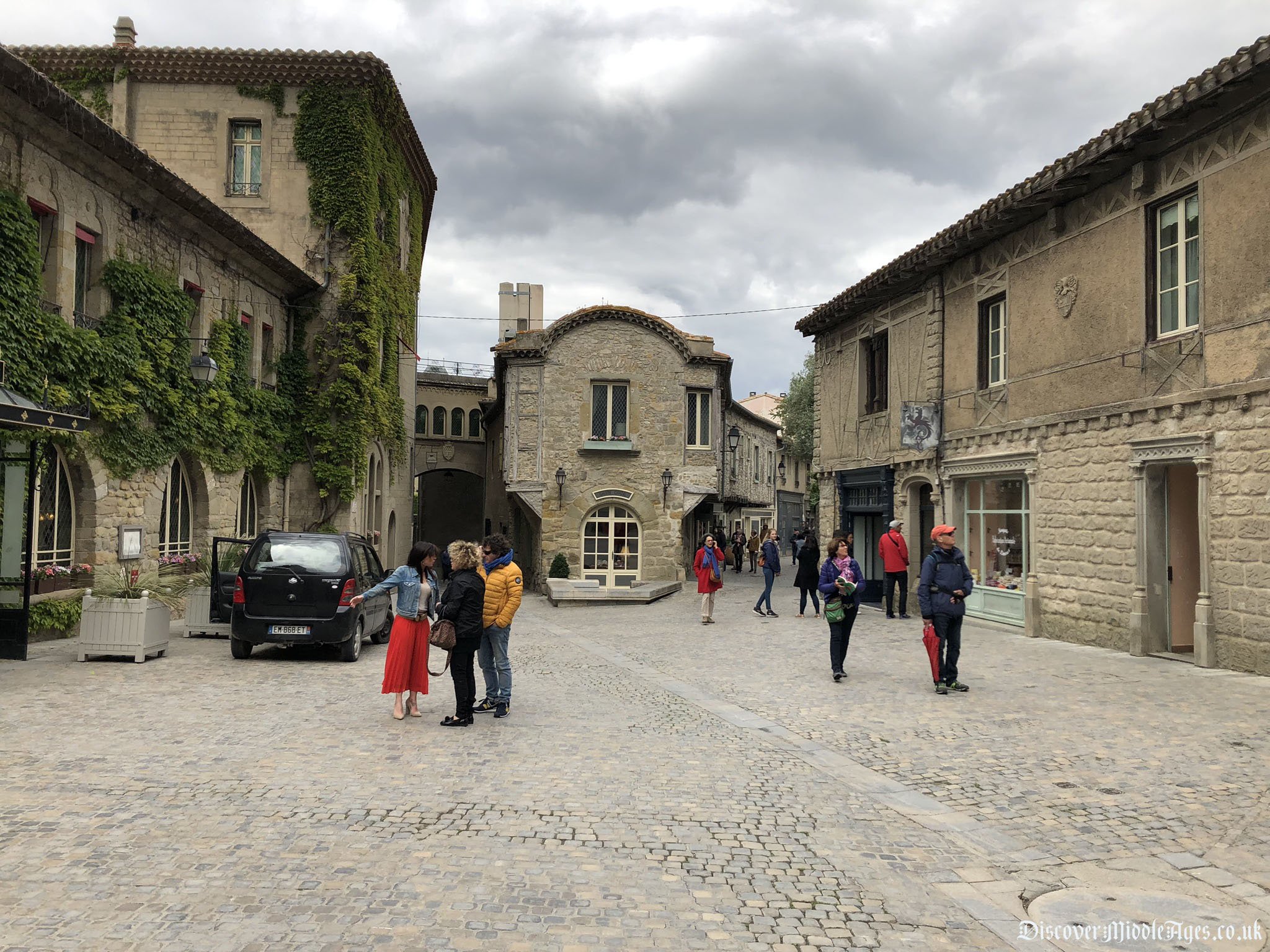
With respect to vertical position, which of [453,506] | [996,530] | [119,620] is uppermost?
[453,506]

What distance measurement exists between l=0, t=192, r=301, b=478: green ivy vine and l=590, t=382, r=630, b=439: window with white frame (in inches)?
373

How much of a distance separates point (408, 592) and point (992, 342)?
1178 centimetres

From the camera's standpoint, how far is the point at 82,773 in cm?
607

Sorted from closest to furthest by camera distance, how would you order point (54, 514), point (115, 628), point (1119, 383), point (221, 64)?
1. point (115, 628)
2. point (1119, 383)
3. point (54, 514)
4. point (221, 64)

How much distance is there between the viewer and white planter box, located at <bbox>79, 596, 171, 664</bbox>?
36.4ft

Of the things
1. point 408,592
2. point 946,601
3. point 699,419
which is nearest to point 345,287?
point 699,419

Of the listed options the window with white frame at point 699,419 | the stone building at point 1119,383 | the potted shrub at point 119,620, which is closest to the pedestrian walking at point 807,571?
the stone building at point 1119,383

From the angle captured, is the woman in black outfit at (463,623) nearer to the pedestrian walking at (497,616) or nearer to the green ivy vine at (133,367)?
the pedestrian walking at (497,616)

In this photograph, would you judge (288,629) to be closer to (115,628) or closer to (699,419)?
(115,628)

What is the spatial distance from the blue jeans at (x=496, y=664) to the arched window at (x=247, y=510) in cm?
1330

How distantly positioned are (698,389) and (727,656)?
51.1 ft

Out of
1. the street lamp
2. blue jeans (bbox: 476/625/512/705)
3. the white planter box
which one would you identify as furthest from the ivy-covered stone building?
blue jeans (bbox: 476/625/512/705)

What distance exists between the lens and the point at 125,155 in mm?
14242

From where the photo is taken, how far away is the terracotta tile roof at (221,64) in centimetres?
2259
